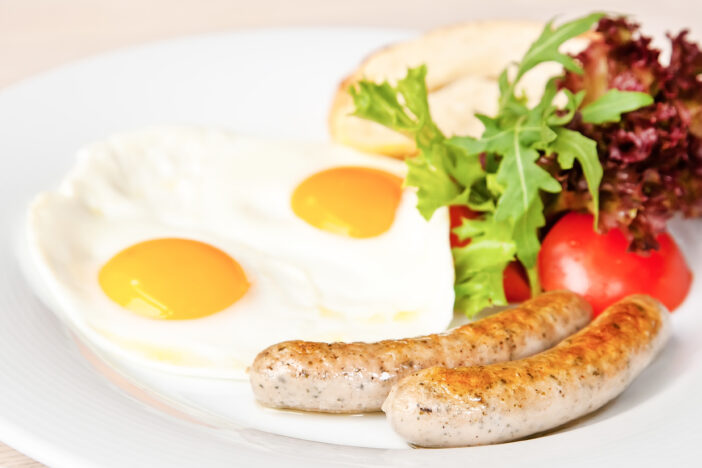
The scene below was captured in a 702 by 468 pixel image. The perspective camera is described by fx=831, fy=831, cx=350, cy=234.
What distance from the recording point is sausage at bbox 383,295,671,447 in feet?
6.77

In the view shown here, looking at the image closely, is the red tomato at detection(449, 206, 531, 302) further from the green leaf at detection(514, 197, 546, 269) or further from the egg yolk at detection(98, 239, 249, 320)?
the egg yolk at detection(98, 239, 249, 320)

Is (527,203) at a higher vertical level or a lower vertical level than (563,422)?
higher

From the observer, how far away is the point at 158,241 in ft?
9.40

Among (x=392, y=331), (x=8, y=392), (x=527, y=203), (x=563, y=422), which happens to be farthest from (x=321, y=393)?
(x=527, y=203)

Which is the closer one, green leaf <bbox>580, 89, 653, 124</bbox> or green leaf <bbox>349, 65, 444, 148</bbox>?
green leaf <bbox>580, 89, 653, 124</bbox>

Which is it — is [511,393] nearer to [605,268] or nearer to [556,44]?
[605,268]

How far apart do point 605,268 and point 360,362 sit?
3.59 ft

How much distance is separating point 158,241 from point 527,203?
1.26m

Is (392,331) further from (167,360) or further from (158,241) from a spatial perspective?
(158,241)

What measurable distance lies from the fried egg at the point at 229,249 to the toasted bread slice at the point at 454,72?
0.16 meters

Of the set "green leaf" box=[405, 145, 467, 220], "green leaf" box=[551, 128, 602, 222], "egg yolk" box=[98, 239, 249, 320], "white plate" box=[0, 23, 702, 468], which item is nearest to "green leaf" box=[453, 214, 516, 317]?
"green leaf" box=[405, 145, 467, 220]

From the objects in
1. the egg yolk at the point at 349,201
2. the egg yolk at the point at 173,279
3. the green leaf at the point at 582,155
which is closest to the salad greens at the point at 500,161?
the green leaf at the point at 582,155

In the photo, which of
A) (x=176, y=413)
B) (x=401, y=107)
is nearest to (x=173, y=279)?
(x=176, y=413)

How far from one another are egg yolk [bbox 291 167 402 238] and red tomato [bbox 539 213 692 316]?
0.60 m
